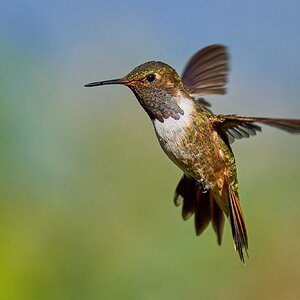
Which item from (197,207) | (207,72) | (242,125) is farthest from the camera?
(207,72)

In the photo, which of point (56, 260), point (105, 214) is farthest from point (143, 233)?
point (56, 260)

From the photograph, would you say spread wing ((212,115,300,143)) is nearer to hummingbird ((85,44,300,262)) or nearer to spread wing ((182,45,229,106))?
hummingbird ((85,44,300,262))

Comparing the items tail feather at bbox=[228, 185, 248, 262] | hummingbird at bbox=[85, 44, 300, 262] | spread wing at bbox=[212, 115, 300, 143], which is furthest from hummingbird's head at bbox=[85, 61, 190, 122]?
tail feather at bbox=[228, 185, 248, 262]

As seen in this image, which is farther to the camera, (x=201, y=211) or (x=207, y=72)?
(x=207, y=72)

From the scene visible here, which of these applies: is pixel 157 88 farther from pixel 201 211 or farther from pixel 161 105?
pixel 201 211

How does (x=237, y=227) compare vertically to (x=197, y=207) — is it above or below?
below

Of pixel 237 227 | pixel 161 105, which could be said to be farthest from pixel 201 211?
pixel 161 105

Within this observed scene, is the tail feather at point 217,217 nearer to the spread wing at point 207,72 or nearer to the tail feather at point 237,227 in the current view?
the tail feather at point 237,227
